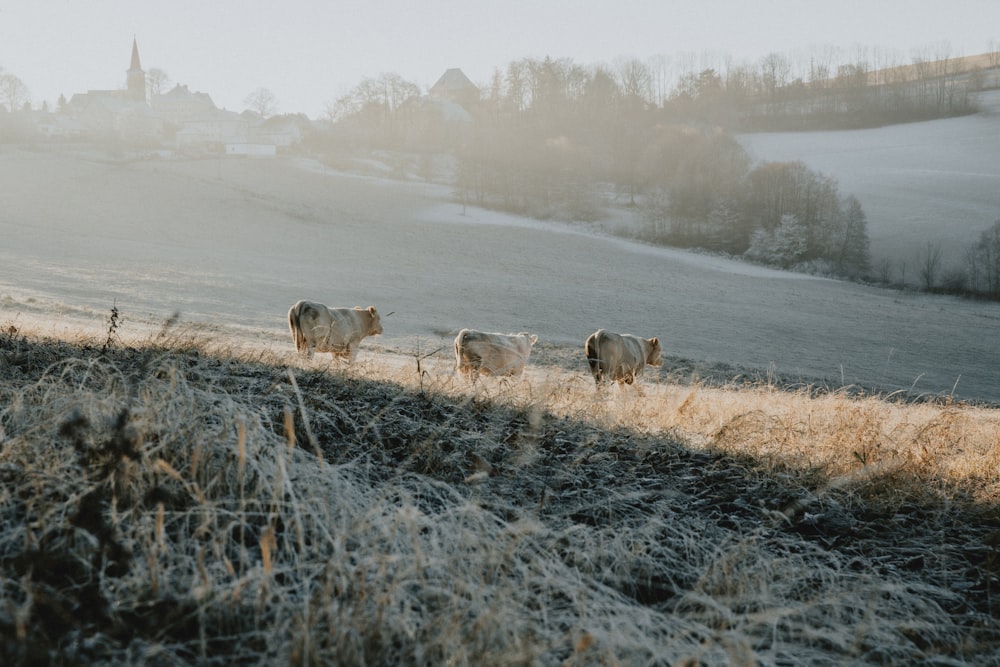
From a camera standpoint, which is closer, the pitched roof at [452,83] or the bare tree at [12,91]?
the bare tree at [12,91]

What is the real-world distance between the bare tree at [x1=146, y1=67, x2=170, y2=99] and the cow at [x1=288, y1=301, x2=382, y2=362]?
14772cm

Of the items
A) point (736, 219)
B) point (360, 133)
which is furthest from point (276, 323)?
point (360, 133)

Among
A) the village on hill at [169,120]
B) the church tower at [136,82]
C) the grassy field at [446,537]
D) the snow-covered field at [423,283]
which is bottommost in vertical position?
the snow-covered field at [423,283]

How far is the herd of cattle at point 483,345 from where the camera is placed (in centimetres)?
1214

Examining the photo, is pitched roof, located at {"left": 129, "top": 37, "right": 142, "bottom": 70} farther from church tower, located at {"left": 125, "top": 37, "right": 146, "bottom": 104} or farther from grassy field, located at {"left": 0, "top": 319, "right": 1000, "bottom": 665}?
grassy field, located at {"left": 0, "top": 319, "right": 1000, "bottom": 665}

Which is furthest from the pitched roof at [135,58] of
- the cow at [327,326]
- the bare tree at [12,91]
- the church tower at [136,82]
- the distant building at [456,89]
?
the cow at [327,326]

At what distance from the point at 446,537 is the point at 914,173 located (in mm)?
91424

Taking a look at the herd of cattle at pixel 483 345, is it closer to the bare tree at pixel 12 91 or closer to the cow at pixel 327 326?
the cow at pixel 327 326

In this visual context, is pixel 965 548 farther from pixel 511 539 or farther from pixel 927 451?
pixel 511 539

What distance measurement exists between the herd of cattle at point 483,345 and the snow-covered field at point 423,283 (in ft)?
3.56

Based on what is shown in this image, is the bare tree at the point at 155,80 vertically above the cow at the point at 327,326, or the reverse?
the bare tree at the point at 155,80

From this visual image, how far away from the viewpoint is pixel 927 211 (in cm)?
6831

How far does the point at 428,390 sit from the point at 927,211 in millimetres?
77212

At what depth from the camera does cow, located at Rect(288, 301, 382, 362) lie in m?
13.7
